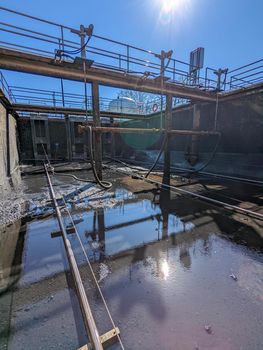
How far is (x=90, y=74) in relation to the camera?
529cm

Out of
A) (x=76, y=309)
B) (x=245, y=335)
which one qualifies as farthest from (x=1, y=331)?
(x=245, y=335)

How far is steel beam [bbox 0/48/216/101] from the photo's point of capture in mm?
4269

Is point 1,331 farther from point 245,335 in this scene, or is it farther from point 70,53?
point 70,53

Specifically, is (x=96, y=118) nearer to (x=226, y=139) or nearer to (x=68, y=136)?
(x=226, y=139)

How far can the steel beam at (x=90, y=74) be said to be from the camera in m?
4.27

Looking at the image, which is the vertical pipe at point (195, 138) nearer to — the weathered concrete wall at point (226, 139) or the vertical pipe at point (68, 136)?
the weathered concrete wall at point (226, 139)

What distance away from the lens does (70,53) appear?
4648mm

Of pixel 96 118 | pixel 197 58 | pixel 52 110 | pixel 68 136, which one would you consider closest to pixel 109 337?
pixel 96 118

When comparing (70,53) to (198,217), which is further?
(70,53)

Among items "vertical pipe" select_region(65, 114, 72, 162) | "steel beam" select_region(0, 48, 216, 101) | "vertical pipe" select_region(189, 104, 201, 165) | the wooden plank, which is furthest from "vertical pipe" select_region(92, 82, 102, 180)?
"vertical pipe" select_region(65, 114, 72, 162)

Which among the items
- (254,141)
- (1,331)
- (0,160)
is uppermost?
(254,141)

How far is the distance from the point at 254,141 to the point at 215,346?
7028mm

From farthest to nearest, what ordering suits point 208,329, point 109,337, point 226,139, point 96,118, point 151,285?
point 226,139
point 96,118
point 151,285
point 208,329
point 109,337

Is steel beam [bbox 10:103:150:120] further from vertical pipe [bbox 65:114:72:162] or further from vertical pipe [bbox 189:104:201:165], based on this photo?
vertical pipe [bbox 189:104:201:165]
